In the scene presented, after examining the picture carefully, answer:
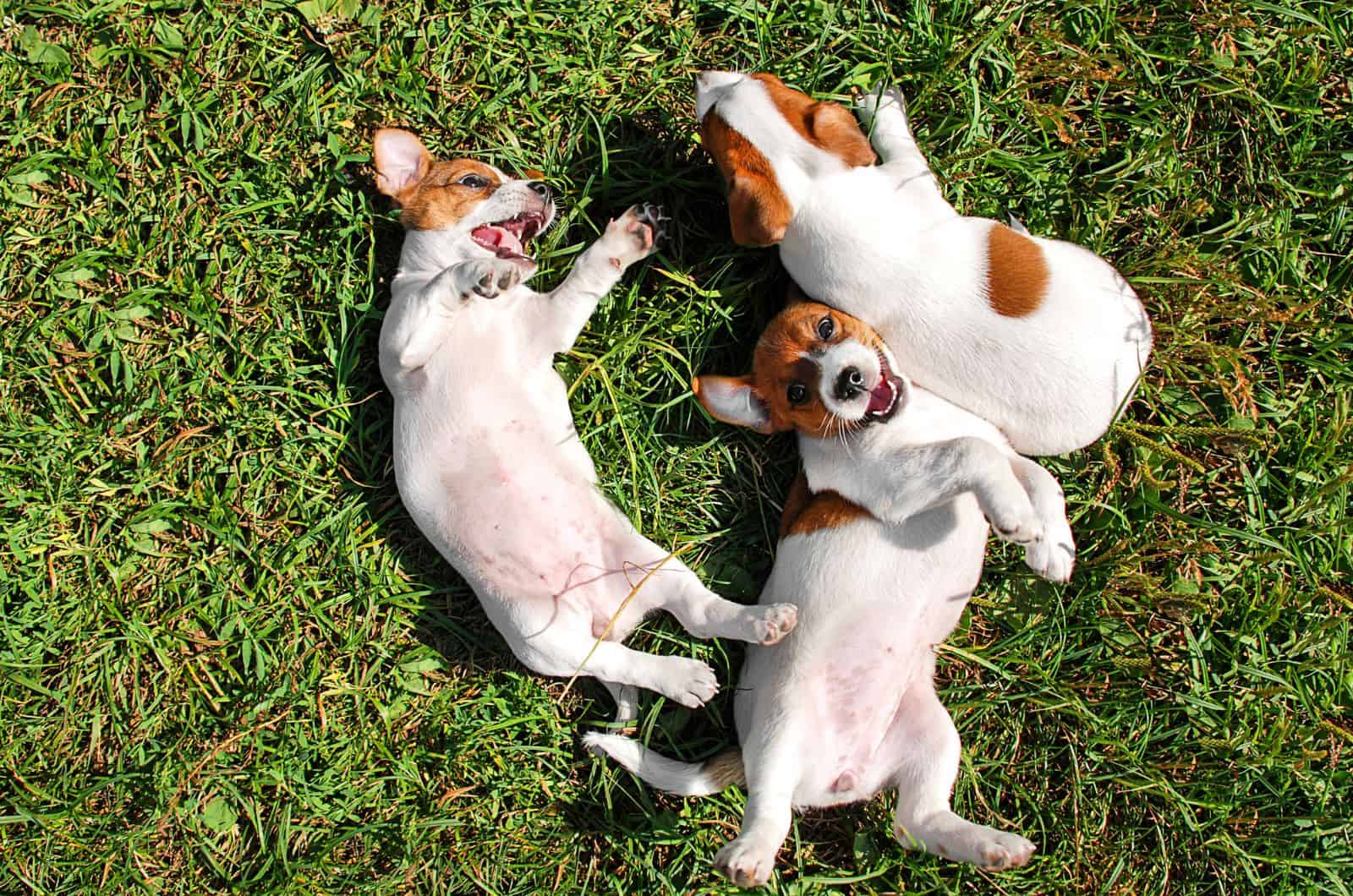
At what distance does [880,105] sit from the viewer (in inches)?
179

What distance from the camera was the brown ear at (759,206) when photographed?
13.5 ft

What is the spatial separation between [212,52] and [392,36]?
33.1 inches

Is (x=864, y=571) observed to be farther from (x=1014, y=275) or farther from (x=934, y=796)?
(x=1014, y=275)

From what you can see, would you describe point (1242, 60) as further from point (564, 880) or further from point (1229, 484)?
point (564, 880)

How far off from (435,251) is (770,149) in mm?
1497

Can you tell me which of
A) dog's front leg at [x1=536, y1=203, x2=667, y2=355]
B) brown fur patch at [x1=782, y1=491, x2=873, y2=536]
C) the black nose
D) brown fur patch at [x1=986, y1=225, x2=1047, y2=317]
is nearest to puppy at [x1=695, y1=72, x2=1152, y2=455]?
brown fur patch at [x1=986, y1=225, x2=1047, y2=317]

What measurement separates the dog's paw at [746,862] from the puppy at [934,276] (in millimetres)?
1919

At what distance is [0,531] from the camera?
4.64 meters

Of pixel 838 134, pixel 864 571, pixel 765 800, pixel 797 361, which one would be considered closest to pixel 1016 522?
pixel 864 571

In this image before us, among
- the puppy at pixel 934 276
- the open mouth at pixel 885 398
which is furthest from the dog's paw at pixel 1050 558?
the open mouth at pixel 885 398

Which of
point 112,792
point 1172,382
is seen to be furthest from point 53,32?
point 1172,382

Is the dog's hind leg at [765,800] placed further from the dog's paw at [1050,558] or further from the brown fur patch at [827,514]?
the dog's paw at [1050,558]

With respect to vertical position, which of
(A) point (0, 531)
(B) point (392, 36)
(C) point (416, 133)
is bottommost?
(A) point (0, 531)

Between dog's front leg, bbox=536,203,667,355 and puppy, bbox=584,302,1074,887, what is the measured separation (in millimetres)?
613
